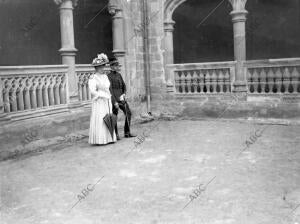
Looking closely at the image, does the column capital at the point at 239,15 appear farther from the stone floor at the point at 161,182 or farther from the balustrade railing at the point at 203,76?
the stone floor at the point at 161,182

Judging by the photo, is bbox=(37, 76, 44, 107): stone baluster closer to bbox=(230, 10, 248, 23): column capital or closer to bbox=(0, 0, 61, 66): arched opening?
bbox=(0, 0, 61, 66): arched opening

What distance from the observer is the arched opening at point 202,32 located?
1506cm

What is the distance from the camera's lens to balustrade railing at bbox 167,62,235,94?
11156 millimetres

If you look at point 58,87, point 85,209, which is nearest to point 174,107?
point 58,87

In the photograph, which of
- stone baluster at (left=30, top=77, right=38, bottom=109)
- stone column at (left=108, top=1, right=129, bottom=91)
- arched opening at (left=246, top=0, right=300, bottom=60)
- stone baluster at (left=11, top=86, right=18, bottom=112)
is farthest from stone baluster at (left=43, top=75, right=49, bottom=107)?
arched opening at (left=246, top=0, right=300, bottom=60)

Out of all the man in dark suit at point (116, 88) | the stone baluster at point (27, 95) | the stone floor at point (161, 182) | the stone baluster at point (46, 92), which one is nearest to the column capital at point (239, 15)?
the stone floor at point (161, 182)

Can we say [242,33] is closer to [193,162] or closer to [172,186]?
Answer: [193,162]

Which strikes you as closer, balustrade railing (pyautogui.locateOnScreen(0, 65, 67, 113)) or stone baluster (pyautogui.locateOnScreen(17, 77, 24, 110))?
balustrade railing (pyautogui.locateOnScreen(0, 65, 67, 113))

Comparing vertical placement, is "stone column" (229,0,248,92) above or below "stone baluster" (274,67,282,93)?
above

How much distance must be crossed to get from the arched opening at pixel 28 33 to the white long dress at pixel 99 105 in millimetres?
5847

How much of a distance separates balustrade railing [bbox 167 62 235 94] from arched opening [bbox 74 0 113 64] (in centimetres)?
296

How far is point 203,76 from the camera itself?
1148 centimetres

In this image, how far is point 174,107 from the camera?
39.3ft

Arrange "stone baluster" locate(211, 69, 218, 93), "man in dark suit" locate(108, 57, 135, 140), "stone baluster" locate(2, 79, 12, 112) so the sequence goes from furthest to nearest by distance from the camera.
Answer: "stone baluster" locate(211, 69, 218, 93) → "man in dark suit" locate(108, 57, 135, 140) → "stone baluster" locate(2, 79, 12, 112)
